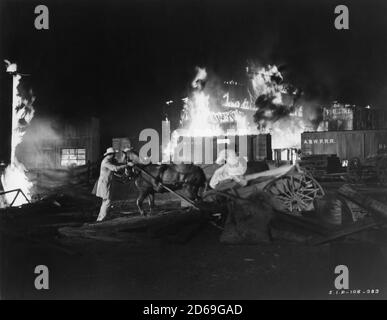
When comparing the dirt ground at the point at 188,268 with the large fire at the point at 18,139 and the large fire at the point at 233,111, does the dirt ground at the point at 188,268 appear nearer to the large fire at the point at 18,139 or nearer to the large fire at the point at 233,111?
the large fire at the point at 18,139

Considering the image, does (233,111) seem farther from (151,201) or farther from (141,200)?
→ (141,200)

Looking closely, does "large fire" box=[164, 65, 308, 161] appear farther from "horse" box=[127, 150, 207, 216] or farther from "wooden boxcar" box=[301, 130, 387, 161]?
"wooden boxcar" box=[301, 130, 387, 161]

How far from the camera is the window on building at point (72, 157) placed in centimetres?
802

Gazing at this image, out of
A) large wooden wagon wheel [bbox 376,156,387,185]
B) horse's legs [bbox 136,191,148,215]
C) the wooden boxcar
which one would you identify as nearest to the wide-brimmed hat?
horse's legs [bbox 136,191,148,215]

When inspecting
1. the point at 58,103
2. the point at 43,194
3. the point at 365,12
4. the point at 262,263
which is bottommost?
the point at 262,263

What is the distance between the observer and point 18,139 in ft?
27.1

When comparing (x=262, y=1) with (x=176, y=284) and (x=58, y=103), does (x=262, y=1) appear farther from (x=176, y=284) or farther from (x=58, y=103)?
(x=176, y=284)

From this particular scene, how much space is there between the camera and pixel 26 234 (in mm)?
7105

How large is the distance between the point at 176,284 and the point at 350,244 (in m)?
3.40

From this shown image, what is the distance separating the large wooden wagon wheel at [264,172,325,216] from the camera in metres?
7.03

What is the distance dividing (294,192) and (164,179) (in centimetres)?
280

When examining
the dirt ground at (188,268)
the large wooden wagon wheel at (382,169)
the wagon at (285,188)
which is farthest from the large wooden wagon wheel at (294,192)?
the large wooden wagon wheel at (382,169)

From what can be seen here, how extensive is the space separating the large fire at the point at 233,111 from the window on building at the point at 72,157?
2104 mm
